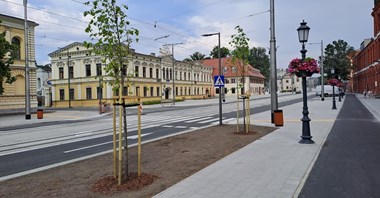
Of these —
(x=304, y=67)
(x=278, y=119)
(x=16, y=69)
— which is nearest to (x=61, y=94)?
(x=16, y=69)

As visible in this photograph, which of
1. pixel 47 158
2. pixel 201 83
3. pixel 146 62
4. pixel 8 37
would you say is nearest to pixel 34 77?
pixel 8 37

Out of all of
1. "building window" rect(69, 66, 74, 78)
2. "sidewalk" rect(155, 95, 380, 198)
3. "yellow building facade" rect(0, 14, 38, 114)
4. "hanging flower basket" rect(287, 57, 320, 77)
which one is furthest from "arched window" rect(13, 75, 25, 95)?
"hanging flower basket" rect(287, 57, 320, 77)

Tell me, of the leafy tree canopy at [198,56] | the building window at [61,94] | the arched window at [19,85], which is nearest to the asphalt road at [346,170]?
the arched window at [19,85]

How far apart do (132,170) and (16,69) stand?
33.0 m

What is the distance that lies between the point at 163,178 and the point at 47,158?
470 cm

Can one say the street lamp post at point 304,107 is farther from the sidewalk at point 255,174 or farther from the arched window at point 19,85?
the arched window at point 19,85

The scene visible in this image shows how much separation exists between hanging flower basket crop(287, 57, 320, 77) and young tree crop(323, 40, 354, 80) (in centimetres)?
7654

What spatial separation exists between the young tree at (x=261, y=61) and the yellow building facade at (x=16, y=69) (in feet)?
289

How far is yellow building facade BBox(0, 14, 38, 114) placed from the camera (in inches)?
1305

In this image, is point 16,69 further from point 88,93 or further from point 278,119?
point 278,119

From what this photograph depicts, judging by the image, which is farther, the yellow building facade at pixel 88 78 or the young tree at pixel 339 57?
the young tree at pixel 339 57

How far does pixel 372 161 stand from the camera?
24.2ft

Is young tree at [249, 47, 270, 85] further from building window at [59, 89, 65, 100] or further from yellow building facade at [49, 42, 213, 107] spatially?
building window at [59, 89, 65, 100]

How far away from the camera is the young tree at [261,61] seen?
116 m
